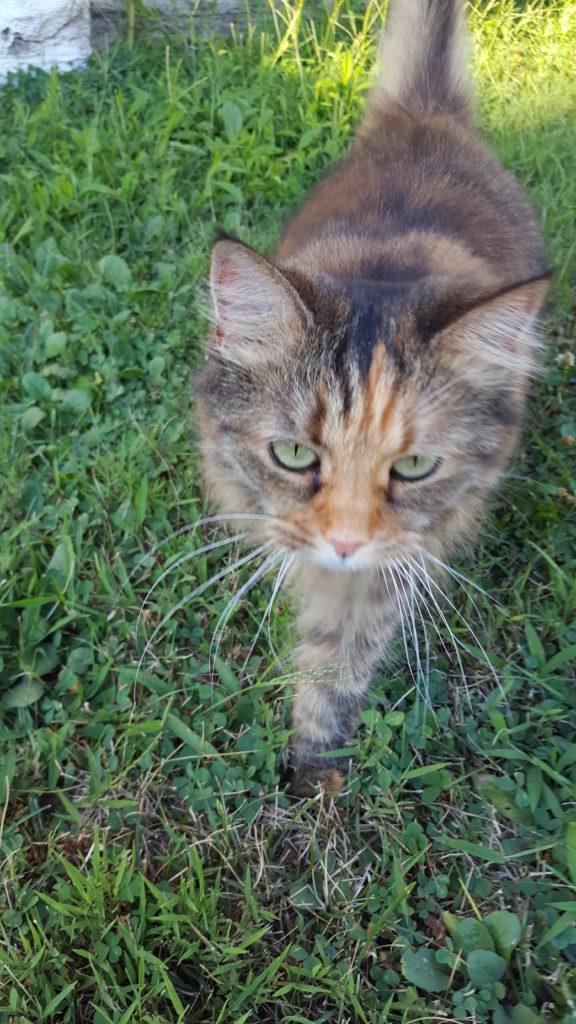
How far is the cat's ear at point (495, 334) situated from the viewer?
1.20 meters

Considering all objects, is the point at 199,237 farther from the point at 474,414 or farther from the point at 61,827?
the point at 61,827

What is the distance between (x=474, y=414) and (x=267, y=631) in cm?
77

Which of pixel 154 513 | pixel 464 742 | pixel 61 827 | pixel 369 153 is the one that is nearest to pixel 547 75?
pixel 369 153

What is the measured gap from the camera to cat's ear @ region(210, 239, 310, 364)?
4.12 feet

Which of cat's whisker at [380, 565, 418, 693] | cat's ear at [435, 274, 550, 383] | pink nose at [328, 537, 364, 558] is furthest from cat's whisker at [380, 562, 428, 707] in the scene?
cat's ear at [435, 274, 550, 383]

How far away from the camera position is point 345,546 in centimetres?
132

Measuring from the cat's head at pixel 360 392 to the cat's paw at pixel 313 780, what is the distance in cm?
56

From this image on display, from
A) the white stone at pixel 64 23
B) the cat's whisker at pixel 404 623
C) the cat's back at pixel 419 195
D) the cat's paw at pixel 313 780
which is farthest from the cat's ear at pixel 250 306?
the white stone at pixel 64 23

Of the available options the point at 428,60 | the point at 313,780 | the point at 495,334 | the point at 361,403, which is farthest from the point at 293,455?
the point at 428,60

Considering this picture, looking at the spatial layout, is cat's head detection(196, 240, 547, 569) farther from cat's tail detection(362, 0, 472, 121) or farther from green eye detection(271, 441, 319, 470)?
cat's tail detection(362, 0, 472, 121)

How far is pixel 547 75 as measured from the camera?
10.8 ft

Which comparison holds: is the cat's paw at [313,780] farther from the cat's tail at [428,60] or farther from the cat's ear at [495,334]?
the cat's tail at [428,60]

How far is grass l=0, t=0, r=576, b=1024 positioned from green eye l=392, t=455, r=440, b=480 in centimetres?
60

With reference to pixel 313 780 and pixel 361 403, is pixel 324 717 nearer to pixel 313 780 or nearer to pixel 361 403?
pixel 313 780
